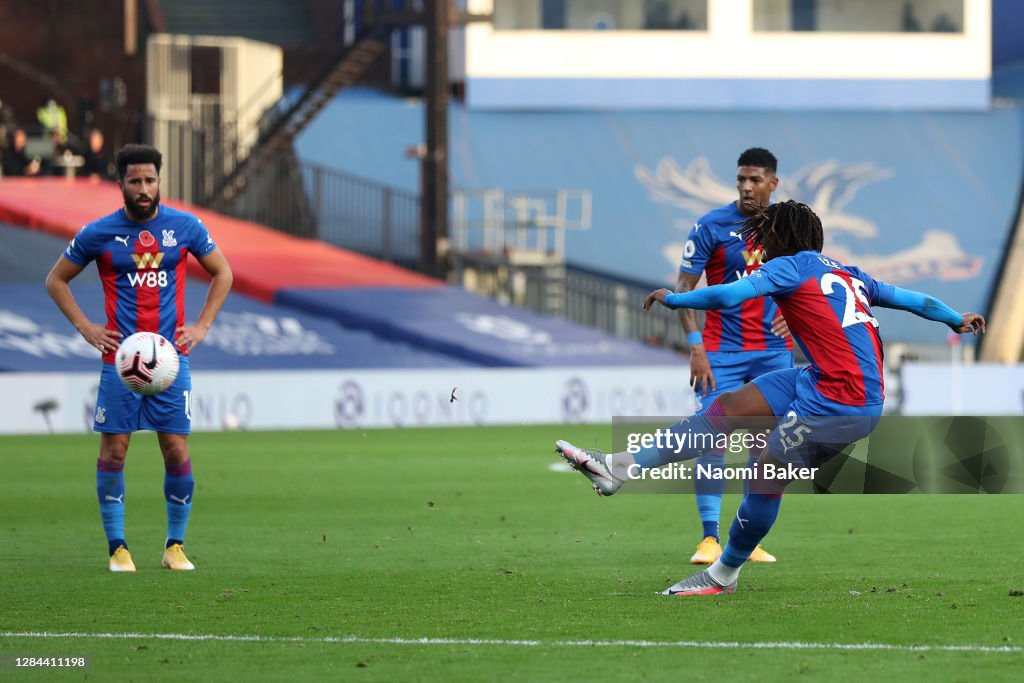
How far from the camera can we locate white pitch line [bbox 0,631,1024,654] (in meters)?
6.79

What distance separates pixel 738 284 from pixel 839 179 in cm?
3178

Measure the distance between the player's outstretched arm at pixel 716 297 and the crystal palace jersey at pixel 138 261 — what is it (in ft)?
9.94

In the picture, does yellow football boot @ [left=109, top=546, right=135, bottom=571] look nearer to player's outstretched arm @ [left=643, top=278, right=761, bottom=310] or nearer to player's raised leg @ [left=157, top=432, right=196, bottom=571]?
player's raised leg @ [left=157, top=432, right=196, bottom=571]

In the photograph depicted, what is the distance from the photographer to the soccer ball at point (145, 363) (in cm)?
923

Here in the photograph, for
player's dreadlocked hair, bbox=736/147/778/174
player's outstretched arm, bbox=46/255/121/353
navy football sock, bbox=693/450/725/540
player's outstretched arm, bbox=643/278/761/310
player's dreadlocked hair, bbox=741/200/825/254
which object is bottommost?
navy football sock, bbox=693/450/725/540

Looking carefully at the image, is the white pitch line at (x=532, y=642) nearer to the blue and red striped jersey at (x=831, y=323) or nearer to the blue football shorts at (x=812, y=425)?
the blue football shorts at (x=812, y=425)

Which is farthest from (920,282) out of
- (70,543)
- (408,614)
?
(408,614)

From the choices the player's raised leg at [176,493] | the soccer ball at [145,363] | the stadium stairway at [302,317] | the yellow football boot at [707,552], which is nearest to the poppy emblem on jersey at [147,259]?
the soccer ball at [145,363]

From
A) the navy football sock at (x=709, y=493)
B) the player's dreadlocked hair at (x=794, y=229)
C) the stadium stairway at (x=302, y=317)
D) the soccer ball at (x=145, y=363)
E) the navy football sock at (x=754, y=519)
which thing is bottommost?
the stadium stairway at (x=302, y=317)

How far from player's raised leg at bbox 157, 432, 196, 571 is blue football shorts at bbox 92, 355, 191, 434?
0.34 feet

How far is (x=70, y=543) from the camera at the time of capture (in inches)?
431

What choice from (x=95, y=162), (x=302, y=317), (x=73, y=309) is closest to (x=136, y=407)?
(x=73, y=309)

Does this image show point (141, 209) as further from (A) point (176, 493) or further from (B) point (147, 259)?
(A) point (176, 493)

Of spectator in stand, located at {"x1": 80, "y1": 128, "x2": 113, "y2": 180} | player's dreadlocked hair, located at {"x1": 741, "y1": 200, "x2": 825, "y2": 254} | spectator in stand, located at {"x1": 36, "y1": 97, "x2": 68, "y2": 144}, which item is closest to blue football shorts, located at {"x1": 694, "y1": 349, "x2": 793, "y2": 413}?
player's dreadlocked hair, located at {"x1": 741, "y1": 200, "x2": 825, "y2": 254}
